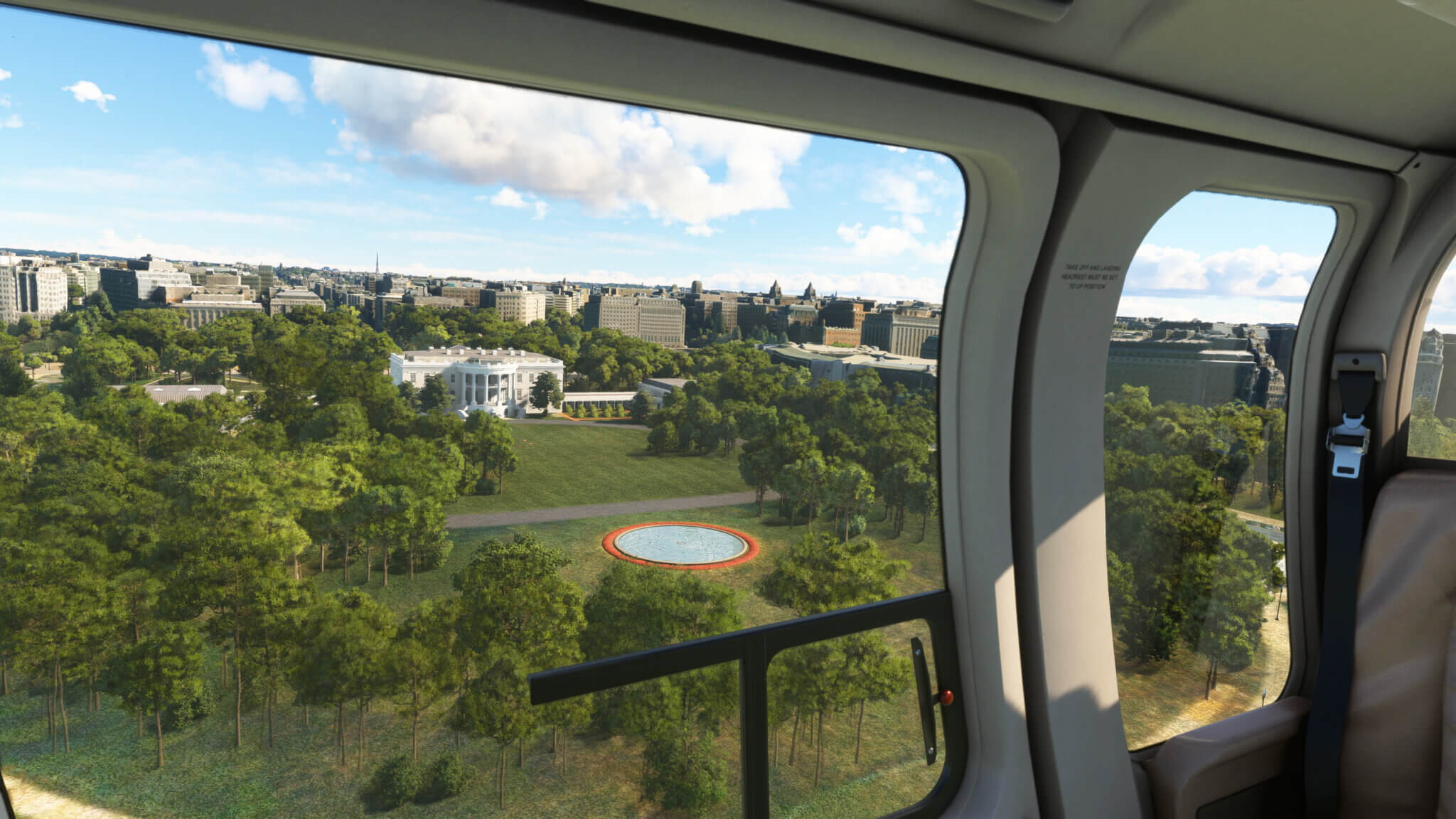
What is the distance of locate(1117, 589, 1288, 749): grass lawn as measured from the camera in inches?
83.2

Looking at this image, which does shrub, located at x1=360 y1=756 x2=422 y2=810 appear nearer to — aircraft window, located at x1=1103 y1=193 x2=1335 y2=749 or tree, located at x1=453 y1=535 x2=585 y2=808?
tree, located at x1=453 y1=535 x2=585 y2=808

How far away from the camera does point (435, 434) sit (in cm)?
201

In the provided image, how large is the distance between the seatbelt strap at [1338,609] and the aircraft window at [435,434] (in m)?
1.10

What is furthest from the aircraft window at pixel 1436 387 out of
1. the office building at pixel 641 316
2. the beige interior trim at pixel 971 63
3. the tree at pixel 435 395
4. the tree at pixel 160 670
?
the tree at pixel 160 670

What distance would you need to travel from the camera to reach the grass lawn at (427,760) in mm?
1672

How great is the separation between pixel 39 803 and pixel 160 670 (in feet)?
1.25

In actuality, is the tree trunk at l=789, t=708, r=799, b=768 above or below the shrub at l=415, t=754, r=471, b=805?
above

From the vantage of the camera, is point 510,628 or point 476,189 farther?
point 510,628

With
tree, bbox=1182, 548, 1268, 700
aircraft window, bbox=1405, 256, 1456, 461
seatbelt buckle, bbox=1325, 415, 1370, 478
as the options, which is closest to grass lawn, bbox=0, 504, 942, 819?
tree, bbox=1182, 548, 1268, 700

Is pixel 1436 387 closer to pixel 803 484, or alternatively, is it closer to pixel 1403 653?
pixel 1403 653

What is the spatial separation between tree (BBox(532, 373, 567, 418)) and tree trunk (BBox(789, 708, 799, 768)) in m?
1.10

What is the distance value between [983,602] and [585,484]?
1359 millimetres

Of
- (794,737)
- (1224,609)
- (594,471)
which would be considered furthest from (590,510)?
(1224,609)

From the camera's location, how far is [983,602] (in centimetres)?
185
